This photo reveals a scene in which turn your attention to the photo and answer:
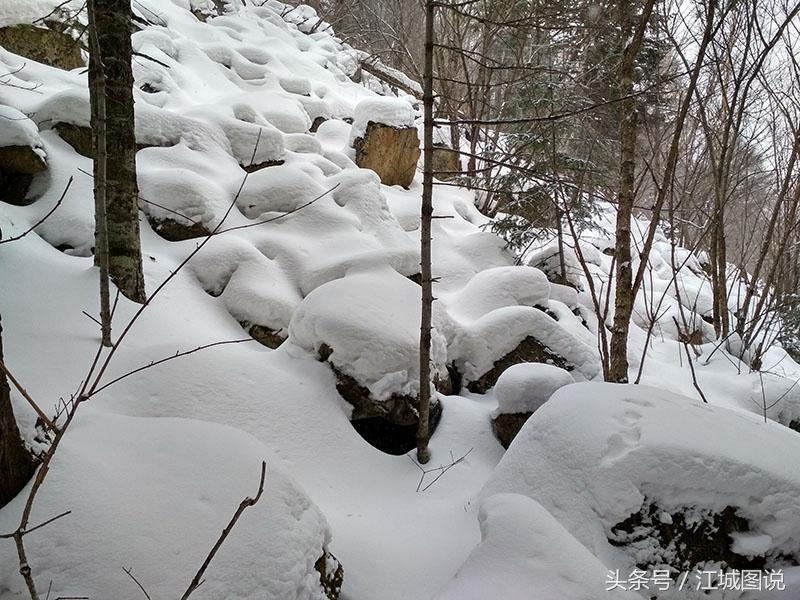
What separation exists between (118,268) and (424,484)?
269 cm

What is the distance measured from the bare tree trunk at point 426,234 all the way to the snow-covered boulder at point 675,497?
3.56 feet

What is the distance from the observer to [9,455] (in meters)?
1.59

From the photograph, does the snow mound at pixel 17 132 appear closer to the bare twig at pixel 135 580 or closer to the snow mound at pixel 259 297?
the snow mound at pixel 259 297

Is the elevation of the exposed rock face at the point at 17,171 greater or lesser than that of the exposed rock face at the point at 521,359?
greater

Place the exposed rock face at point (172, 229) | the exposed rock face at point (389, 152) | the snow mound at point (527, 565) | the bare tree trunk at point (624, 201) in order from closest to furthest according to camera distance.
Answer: the snow mound at point (527, 565) < the bare tree trunk at point (624, 201) < the exposed rock face at point (172, 229) < the exposed rock face at point (389, 152)

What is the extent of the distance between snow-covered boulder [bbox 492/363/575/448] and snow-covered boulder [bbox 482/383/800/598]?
1.27 meters

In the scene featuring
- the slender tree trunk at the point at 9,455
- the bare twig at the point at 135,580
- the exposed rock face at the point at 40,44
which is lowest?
the bare twig at the point at 135,580

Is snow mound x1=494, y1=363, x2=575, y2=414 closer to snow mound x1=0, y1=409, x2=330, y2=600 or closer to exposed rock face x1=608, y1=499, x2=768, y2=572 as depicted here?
exposed rock face x1=608, y1=499, x2=768, y2=572

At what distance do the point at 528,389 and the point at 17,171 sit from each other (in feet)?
16.2

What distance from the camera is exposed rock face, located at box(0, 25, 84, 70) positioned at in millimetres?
6707

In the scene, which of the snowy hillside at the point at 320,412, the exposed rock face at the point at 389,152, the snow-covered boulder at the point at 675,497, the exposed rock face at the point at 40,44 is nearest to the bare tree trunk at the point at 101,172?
the snowy hillside at the point at 320,412

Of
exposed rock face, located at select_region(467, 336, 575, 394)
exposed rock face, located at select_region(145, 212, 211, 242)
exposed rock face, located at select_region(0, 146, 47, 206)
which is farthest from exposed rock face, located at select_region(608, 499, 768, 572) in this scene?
exposed rock face, located at select_region(0, 146, 47, 206)

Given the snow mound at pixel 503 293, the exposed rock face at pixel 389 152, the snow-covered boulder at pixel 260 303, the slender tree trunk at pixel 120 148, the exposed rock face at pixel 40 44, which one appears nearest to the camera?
the slender tree trunk at pixel 120 148

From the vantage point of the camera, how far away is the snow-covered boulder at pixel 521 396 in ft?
12.0
